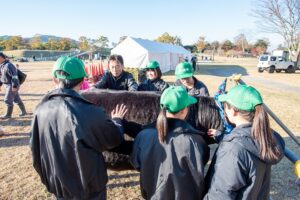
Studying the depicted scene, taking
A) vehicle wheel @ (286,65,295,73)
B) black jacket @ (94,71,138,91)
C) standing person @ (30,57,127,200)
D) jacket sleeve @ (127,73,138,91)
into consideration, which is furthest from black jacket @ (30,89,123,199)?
vehicle wheel @ (286,65,295,73)

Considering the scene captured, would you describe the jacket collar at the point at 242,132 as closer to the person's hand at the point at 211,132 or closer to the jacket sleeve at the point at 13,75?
the person's hand at the point at 211,132

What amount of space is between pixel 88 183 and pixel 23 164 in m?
2.71

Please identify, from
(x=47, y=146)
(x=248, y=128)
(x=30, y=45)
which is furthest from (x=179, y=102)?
(x=30, y=45)

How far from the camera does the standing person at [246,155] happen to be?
4.94ft

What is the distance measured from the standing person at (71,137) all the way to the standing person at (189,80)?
1.71m


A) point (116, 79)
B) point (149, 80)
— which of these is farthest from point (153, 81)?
point (116, 79)

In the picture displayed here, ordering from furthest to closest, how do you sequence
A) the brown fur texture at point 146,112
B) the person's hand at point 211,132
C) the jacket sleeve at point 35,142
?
the brown fur texture at point 146,112 < the person's hand at point 211,132 < the jacket sleeve at point 35,142

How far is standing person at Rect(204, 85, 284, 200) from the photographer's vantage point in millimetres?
1506

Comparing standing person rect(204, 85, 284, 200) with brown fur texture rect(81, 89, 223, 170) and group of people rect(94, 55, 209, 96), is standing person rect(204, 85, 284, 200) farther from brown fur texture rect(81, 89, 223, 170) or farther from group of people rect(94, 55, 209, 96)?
group of people rect(94, 55, 209, 96)

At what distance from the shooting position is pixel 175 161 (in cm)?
173

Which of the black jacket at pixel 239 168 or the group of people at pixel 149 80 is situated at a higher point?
the group of people at pixel 149 80

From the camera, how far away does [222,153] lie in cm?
158

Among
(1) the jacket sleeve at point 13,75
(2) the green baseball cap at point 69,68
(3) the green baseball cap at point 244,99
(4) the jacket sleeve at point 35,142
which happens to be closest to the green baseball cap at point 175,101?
(3) the green baseball cap at point 244,99

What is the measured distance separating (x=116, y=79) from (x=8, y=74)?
141 inches
